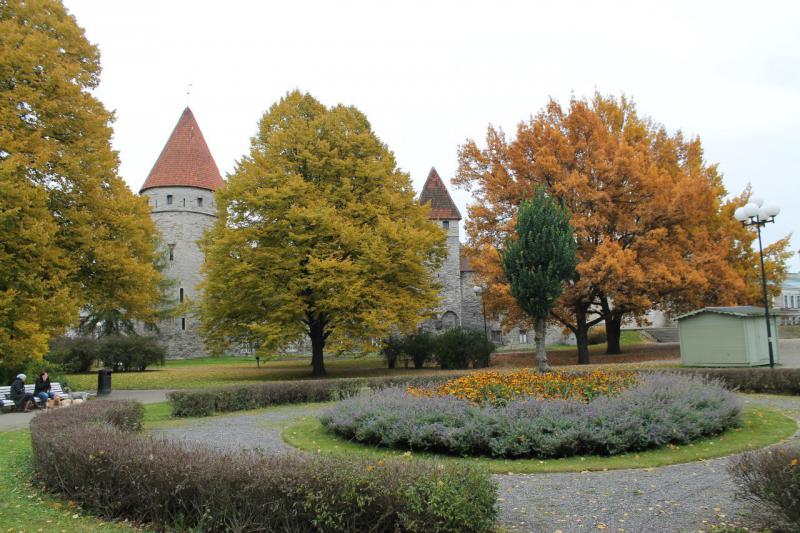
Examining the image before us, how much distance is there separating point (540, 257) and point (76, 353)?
95.8ft

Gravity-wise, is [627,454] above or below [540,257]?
below

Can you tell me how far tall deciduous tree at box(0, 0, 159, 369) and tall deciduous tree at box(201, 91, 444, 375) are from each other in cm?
298

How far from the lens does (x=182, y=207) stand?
42531 millimetres

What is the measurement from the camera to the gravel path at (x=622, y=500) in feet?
16.9

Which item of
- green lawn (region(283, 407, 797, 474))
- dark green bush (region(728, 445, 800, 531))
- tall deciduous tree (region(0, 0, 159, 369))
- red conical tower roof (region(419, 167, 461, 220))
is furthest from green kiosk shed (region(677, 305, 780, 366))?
red conical tower roof (region(419, 167, 461, 220))

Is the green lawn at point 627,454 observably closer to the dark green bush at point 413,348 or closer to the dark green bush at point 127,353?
the dark green bush at point 413,348

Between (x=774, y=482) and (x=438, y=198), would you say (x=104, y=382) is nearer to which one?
(x=774, y=482)

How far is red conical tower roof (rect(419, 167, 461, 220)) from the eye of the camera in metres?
42.1

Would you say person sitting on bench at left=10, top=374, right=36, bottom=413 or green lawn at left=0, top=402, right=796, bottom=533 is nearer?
green lawn at left=0, top=402, right=796, bottom=533

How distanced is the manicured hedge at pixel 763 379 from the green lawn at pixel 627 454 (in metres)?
4.16

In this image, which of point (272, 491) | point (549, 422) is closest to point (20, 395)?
point (272, 491)

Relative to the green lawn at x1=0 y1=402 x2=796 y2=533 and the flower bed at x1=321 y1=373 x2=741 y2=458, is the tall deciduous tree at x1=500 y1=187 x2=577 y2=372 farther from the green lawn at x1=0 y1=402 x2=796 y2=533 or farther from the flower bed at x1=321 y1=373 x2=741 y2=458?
the flower bed at x1=321 y1=373 x2=741 y2=458

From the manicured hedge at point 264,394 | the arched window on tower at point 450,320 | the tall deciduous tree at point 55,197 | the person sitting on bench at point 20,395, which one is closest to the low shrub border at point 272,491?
the manicured hedge at point 264,394

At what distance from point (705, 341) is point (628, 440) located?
41.5 ft
